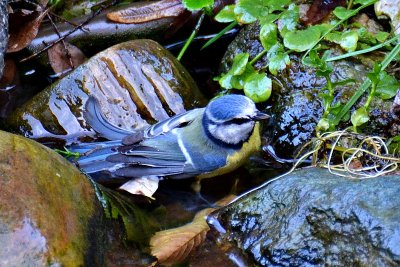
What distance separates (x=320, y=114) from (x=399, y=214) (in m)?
1.43

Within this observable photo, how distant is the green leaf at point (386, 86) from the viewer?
377 cm

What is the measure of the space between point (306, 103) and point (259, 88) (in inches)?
11.9

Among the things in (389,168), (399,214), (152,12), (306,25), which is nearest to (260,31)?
(306,25)

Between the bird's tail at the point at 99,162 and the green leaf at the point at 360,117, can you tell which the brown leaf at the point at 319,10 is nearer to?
the green leaf at the point at 360,117

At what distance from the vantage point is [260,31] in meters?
4.21

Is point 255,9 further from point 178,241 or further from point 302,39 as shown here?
point 178,241

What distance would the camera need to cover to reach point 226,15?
4.47 m

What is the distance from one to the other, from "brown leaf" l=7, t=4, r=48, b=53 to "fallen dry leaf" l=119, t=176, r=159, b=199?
4.85ft

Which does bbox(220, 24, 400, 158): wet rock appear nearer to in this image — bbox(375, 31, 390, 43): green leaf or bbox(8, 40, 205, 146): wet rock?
bbox(375, 31, 390, 43): green leaf

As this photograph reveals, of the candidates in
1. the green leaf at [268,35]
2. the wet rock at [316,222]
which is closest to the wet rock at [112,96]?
the green leaf at [268,35]

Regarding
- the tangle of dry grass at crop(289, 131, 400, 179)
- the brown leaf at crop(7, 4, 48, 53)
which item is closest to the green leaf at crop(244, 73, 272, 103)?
the tangle of dry grass at crop(289, 131, 400, 179)

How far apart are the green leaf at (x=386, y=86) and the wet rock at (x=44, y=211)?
177 cm

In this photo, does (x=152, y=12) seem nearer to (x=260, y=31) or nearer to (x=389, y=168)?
(x=260, y=31)

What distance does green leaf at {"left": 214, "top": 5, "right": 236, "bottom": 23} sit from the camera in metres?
4.45
